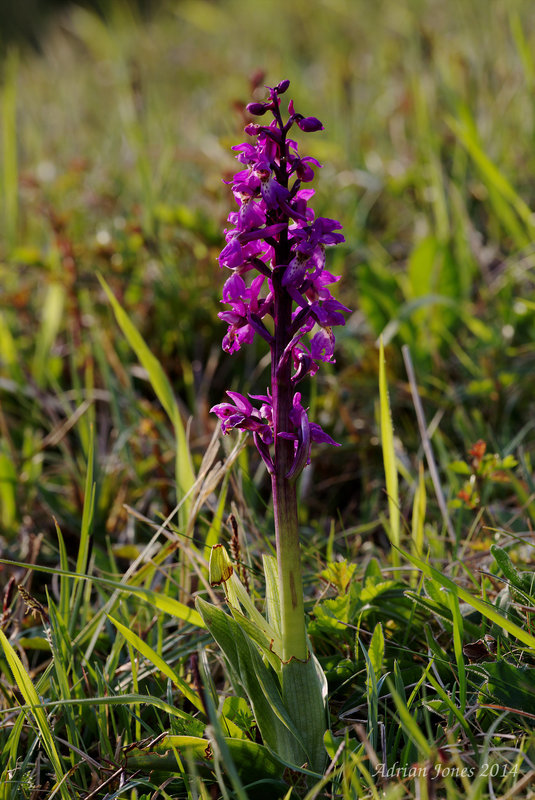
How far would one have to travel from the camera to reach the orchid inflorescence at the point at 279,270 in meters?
1.58

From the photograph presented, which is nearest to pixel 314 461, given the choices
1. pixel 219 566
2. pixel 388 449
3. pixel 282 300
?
pixel 388 449

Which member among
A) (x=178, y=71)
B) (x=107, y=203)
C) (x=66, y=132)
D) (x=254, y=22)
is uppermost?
(x=254, y=22)

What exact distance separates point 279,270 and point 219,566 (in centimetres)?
73

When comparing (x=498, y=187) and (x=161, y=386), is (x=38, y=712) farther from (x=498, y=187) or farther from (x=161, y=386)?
(x=498, y=187)

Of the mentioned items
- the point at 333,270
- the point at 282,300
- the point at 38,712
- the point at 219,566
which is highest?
the point at 333,270

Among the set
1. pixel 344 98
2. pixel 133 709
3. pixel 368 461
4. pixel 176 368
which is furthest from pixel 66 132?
pixel 133 709

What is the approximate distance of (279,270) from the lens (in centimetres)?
163

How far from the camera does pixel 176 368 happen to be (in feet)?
12.4

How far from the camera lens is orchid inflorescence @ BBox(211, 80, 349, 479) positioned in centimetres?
158

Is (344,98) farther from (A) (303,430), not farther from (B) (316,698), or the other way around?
(B) (316,698)

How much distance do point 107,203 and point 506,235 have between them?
272 cm

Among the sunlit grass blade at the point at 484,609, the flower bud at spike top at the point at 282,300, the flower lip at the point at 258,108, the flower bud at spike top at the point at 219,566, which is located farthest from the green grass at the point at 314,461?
the flower lip at the point at 258,108

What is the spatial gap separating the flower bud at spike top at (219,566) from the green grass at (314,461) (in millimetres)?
154

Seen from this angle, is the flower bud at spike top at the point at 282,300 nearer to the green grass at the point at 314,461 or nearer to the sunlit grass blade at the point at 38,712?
the green grass at the point at 314,461
